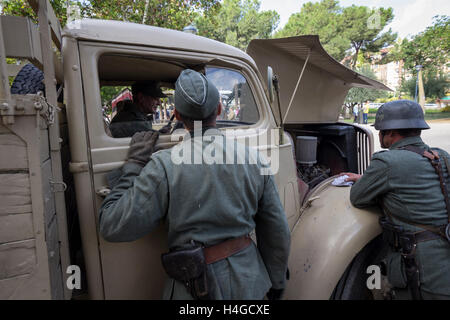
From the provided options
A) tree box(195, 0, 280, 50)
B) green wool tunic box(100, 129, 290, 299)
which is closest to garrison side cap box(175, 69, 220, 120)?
green wool tunic box(100, 129, 290, 299)

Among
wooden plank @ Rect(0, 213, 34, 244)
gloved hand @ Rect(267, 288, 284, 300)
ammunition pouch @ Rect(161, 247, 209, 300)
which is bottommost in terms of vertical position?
gloved hand @ Rect(267, 288, 284, 300)

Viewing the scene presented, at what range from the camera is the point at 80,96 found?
4.97 ft

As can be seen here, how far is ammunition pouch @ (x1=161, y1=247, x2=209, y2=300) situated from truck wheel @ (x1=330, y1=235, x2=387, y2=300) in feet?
3.65

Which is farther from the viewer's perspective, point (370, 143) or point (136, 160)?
point (370, 143)

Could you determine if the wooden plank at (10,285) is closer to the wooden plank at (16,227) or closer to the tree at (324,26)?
the wooden plank at (16,227)

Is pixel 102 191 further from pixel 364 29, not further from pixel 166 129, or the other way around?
pixel 364 29

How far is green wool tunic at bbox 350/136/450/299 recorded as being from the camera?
188 centimetres

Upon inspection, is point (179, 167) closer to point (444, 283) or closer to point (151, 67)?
point (151, 67)

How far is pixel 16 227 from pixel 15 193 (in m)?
0.13

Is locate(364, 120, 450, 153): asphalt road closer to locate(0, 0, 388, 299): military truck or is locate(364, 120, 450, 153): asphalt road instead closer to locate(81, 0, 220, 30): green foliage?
locate(81, 0, 220, 30): green foliage

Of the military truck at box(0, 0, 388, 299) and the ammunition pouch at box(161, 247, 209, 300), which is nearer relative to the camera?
the military truck at box(0, 0, 388, 299)

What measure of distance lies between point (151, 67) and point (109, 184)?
106 centimetres

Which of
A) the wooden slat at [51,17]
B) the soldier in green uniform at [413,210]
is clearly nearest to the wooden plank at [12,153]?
the wooden slat at [51,17]

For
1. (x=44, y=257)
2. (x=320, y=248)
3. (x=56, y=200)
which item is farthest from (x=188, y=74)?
(x=320, y=248)
